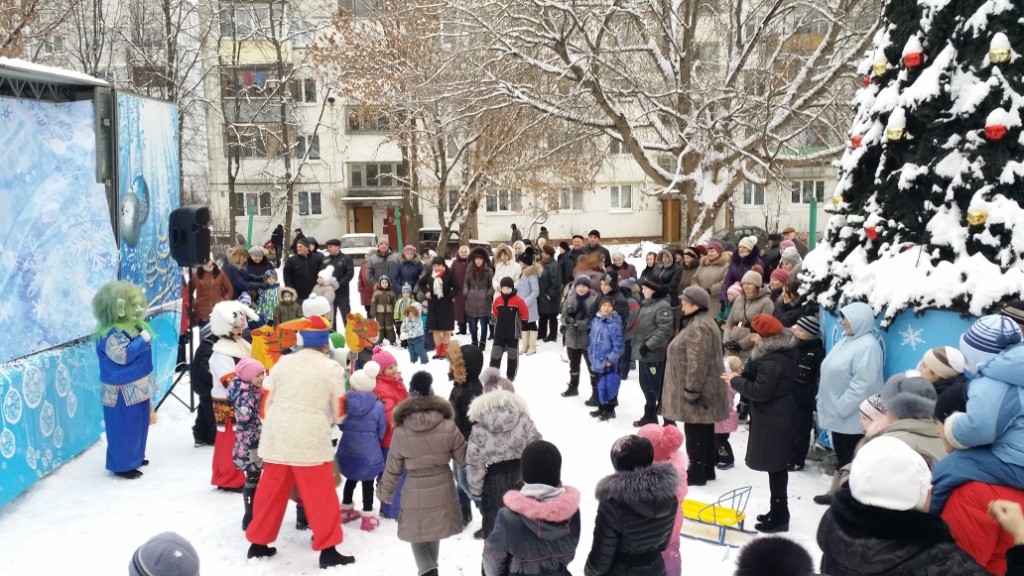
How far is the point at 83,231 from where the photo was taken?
8.65m

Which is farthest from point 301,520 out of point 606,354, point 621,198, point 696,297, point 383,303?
point 621,198

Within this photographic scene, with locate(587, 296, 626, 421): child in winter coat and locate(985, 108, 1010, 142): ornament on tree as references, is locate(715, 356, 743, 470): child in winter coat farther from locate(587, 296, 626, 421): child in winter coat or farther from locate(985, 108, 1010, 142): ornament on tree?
locate(985, 108, 1010, 142): ornament on tree

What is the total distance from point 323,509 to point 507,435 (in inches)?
60.9

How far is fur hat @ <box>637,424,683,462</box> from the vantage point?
15.4 ft

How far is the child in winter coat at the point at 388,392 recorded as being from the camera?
6.62 metres

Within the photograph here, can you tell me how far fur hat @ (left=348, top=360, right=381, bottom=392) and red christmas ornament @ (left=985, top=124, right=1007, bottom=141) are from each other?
513 centimetres

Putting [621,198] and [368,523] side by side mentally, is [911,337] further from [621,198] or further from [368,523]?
[621,198]

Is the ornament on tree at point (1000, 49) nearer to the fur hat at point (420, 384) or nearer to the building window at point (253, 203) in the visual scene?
the fur hat at point (420, 384)

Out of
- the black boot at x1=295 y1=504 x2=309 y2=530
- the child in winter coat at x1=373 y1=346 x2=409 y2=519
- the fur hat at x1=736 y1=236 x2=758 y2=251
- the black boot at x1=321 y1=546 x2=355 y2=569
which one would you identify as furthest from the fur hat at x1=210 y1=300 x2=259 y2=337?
the fur hat at x1=736 y1=236 x2=758 y2=251

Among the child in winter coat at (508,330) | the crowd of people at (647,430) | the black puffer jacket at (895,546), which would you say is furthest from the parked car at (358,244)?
the black puffer jacket at (895,546)

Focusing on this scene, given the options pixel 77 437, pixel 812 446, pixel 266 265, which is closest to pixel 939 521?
pixel 812 446

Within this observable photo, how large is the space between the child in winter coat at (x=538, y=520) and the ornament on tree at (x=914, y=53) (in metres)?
5.04

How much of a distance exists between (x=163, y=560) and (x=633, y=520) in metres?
2.19

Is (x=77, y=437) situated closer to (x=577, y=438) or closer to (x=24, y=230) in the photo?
(x=24, y=230)
